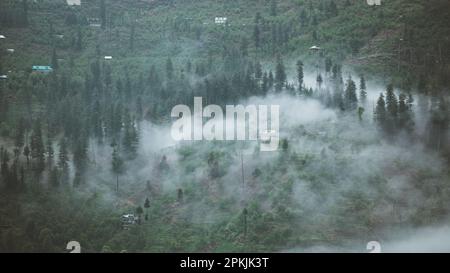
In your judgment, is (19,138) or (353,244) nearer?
(353,244)

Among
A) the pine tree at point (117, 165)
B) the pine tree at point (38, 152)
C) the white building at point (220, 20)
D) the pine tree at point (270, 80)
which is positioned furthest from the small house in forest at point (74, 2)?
the pine tree at point (117, 165)

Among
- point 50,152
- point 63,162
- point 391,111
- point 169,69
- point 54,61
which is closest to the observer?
point 63,162

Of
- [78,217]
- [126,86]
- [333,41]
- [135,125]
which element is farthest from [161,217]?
[333,41]

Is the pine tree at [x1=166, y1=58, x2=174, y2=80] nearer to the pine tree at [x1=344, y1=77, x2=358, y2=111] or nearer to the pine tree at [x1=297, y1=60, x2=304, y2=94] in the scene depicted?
the pine tree at [x1=297, y1=60, x2=304, y2=94]

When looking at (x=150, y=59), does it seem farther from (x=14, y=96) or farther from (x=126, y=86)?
(x=14, y=96)

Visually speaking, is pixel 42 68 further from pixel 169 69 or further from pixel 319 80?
pixel 319 80
